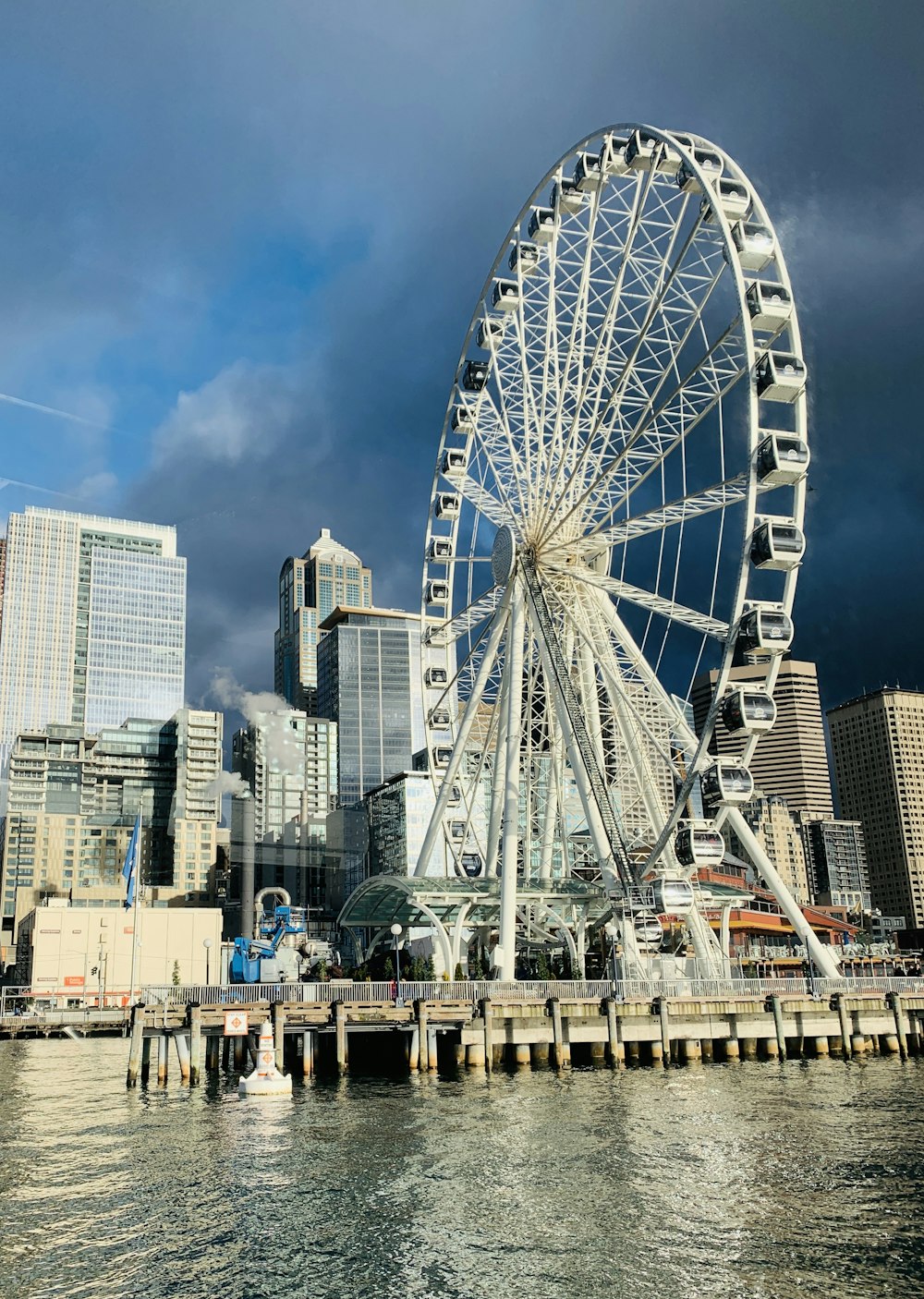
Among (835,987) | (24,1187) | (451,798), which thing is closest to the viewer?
(24,1187)

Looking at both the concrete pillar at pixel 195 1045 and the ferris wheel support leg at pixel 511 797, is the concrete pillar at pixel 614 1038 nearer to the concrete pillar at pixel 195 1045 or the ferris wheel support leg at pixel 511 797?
the ferris wheel support leg at pixel 511 797

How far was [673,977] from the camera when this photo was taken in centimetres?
5722

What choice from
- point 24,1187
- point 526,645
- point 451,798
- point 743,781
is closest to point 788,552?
point 743,781

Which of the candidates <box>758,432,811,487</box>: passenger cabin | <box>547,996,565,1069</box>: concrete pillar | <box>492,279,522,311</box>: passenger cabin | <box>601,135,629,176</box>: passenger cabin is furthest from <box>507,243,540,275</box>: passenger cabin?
<box>547,996,565,1069</box>: concrete pillar

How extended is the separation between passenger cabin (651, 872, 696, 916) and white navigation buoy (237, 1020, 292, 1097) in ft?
57.3

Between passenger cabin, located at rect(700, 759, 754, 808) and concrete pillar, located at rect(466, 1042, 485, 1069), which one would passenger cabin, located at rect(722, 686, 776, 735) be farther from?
concrete pillar, located at rect(466, 1042, 485, 1069)

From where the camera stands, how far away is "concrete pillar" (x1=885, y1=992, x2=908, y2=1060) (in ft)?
183

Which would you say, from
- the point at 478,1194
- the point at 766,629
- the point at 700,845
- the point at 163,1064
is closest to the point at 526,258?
the point at 766,629

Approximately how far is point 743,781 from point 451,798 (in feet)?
83.4

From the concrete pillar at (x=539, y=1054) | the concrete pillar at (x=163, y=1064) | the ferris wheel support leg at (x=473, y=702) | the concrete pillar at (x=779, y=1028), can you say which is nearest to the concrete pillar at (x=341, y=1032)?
the concrete pillar at (x=163, y=1064)

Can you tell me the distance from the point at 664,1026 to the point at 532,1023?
562cm

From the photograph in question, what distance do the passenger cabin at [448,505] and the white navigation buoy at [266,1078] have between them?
36.9 m

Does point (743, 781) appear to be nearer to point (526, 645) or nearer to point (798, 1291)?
point (526, 645)

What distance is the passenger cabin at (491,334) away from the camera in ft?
232
